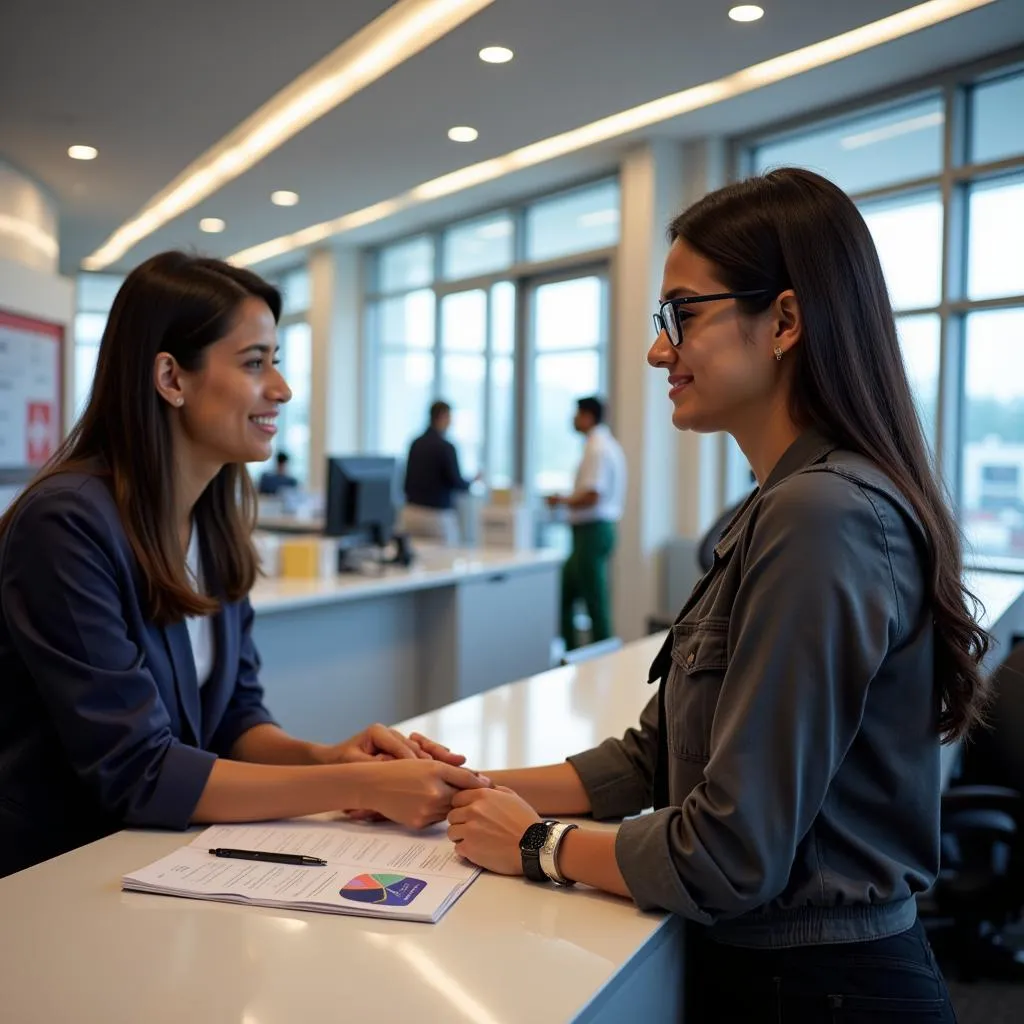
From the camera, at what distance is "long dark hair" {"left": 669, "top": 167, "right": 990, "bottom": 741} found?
1.01 meters

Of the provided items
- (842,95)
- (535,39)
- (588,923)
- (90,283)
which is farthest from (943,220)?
(90,283)

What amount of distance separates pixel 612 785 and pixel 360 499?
309 cm

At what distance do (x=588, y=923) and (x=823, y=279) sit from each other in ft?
2.38

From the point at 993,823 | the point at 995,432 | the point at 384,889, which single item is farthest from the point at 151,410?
the point at 995,432

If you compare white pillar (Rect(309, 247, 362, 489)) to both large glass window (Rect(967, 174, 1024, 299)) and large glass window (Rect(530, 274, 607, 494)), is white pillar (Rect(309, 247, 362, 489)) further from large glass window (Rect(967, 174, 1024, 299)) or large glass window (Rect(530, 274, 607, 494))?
large glass window (Rect(967, 174, 1024, 299))

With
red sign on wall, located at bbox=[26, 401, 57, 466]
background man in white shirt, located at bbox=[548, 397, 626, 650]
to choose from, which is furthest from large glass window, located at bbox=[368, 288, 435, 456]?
red sign on wall, located at bbox=[26, 401, 57, 466]

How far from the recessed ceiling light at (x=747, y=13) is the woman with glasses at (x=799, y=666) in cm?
368

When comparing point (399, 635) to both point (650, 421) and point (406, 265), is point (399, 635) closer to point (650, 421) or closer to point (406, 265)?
point (650, 421)

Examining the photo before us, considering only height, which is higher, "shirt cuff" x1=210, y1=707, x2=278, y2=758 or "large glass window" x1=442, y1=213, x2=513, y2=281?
"large glass window" x1=442, y1=213, x2=513, y2=281

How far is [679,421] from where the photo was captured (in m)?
1.19

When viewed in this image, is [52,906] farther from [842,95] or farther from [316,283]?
[316,283]

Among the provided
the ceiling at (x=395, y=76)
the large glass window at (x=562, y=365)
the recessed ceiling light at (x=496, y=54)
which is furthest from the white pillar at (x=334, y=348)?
the recessed ceiling light at (x=496, y=54)

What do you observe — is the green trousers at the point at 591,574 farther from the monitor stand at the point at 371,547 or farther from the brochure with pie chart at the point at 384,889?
the brochure with pie chart at the point at 384,889

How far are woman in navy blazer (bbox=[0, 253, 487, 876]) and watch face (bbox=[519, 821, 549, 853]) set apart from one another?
0.53 ft
